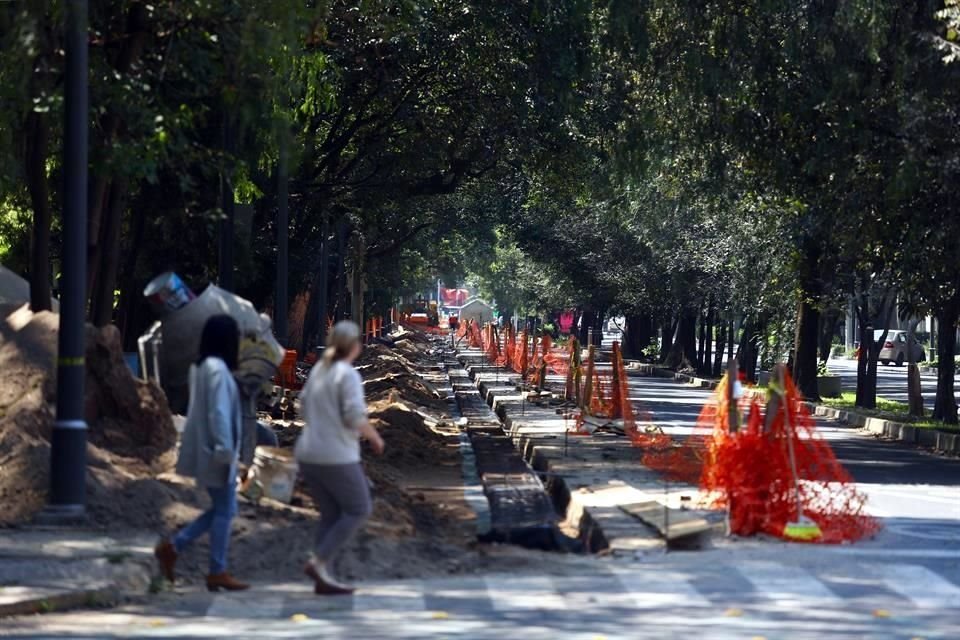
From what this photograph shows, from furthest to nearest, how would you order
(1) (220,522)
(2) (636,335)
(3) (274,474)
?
(2) (636,335), (3) (274,474), (1) (220,522)

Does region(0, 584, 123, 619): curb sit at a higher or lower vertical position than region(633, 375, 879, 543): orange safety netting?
lower

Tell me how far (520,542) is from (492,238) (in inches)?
2041

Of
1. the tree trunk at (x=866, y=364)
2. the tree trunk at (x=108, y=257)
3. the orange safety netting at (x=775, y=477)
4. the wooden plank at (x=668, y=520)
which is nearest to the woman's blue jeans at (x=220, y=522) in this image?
the wooden plank at (x=668, y=520)

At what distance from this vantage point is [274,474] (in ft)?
46.5

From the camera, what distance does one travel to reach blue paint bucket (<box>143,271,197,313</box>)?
16078mm

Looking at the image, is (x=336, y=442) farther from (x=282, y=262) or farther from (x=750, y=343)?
(x=750, y=343)

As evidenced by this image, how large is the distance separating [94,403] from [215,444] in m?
5.83

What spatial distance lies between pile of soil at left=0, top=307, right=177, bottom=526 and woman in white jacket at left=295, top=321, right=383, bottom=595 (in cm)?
415

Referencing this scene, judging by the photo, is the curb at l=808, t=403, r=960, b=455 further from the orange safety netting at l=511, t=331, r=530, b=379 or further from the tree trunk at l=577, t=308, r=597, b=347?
the tree trunk at l=577, t=308, r=597, b=347

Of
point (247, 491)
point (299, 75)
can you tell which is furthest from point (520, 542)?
point (299, 75)

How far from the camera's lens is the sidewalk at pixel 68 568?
1034 centimetres

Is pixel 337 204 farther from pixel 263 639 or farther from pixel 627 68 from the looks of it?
pixel 263 639

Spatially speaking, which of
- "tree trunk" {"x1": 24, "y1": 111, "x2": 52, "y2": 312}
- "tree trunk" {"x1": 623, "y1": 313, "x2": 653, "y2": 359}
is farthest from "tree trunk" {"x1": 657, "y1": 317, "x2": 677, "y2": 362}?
"tree trunk" {"x1": 24, "y1": 111, "x2": 52, "y2": 312}

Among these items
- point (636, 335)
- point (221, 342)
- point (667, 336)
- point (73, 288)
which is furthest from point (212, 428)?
point (636, 335)
